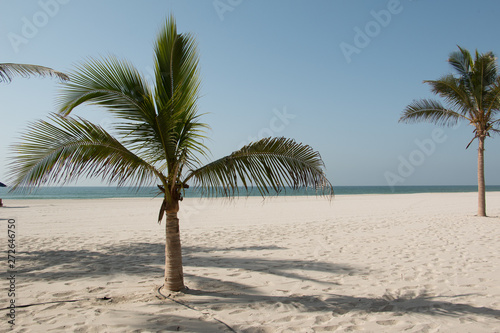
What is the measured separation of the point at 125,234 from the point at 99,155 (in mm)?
6533

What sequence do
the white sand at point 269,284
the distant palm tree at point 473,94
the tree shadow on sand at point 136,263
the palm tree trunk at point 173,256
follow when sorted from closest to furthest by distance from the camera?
the white sand at point 269,284 → the palm tree trunk at point 173,256 → the tree shadow on sand at point 136,263 → the distant palm tree at point 473,94

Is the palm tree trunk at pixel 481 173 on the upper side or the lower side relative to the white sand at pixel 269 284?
upper

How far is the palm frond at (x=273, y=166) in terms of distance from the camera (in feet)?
13.8

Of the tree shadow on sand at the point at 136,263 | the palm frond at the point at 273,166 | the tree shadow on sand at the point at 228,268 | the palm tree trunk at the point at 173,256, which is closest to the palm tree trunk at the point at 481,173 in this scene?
the tree shadow on sand at the point at 136,263

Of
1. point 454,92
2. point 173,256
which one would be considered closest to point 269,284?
point 173,256

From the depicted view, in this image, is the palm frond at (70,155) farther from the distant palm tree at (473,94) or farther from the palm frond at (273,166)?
the distant palm tree at (473,94)

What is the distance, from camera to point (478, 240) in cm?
804

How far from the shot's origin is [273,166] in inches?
169

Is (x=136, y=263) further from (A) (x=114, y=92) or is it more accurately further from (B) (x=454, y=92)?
(B) (x=454, y=92)

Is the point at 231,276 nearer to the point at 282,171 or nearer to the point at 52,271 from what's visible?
the point at 282,171

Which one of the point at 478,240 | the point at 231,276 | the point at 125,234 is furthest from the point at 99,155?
the point at 478,240

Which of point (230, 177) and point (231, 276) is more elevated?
point (230, 177)

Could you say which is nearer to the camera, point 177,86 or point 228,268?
point 177,86

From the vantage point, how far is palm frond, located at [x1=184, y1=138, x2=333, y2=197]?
13.8 feet
